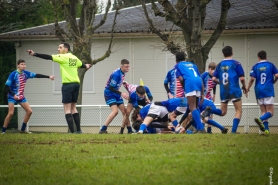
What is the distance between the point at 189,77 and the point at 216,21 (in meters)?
13.3

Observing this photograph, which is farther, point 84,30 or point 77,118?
point 84,30

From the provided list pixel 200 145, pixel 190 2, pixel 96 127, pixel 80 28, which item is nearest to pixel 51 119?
pixel 96 127

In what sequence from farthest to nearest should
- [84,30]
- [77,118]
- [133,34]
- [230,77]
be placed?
[133,34], [84,30], [77,118], [230,77]

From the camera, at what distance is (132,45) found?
28.6 metres

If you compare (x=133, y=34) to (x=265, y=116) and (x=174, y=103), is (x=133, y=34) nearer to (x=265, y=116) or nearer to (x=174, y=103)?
(x=174, y=103)

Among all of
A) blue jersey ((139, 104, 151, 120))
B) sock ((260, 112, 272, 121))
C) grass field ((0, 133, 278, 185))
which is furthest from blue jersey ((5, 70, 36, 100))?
sock ((260, 112, 272, 121))

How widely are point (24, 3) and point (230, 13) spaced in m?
10.0

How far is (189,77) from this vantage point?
50.4 ft

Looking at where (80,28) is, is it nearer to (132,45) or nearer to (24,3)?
(132,45)

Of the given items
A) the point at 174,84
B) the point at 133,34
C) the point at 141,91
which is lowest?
the point at 141,91

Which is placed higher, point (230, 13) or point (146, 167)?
point (230, 13)

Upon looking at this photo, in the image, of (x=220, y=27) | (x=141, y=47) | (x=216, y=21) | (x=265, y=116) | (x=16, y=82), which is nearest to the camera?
(x=265, y=116)

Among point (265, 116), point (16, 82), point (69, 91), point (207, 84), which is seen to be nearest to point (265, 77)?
point (265, 116)

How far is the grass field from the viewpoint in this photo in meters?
8.98
